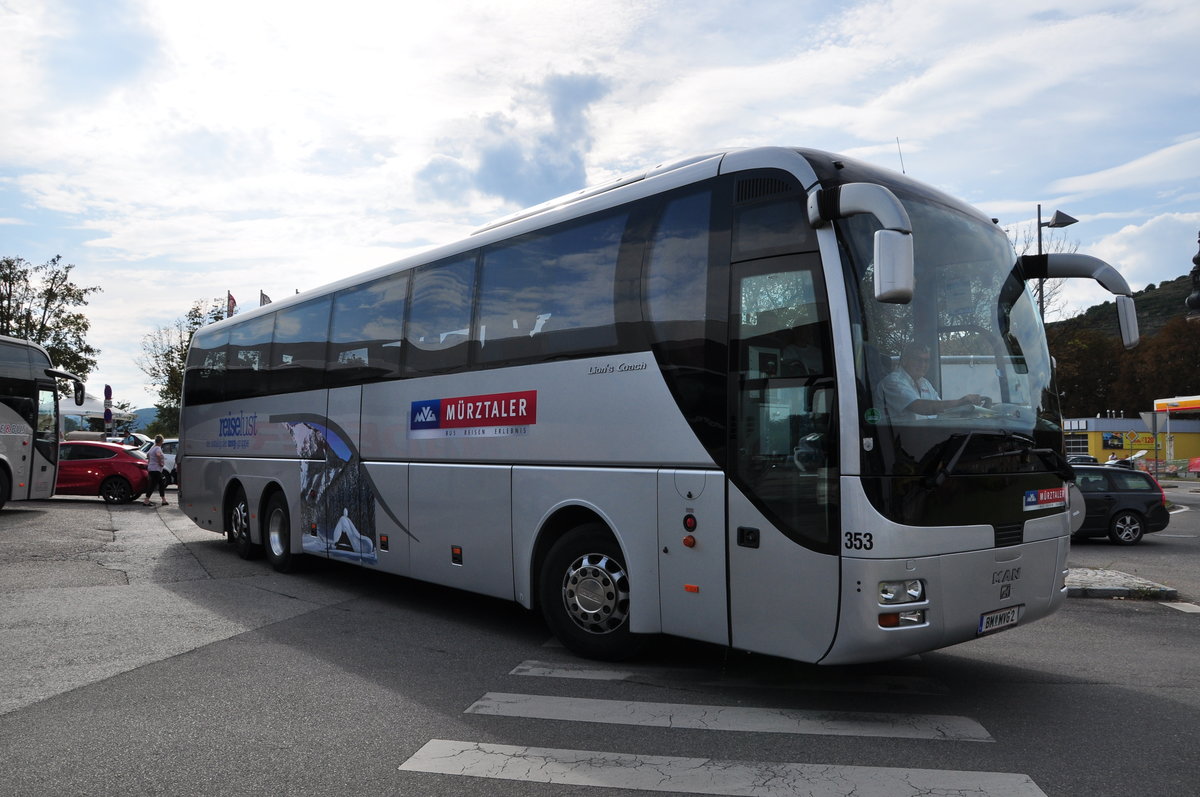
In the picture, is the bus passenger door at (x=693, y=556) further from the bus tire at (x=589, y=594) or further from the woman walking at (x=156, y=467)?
the woman walking at (x=156, y=467)

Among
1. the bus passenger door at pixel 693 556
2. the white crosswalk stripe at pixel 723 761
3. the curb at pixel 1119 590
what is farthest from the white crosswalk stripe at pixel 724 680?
the curb at pixel 1119 590

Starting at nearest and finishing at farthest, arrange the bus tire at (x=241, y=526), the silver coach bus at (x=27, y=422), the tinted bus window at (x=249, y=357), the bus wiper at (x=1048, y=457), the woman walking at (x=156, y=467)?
the bus wiper at (x=1048, y=457) → the tinted bus window at (x=249, y=357) → the bus tire at (x=241, y=526) → the silver coach bus at (x=27, y=422) → the woman walking at (x=156, y=467)

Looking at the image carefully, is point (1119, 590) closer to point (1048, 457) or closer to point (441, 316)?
point (1048, 457)

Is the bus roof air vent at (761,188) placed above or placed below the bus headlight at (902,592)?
above

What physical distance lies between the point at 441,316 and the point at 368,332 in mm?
1668

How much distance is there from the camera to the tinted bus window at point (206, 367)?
13984 mm

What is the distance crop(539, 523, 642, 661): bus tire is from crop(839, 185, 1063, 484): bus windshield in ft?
7.62

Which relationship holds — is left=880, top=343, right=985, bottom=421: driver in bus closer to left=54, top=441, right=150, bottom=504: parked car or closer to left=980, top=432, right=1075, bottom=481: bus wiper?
left=980, top=432, right=1075, bottom=481: bus wiper

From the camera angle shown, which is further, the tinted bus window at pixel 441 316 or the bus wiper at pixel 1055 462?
the tinted bus window at pixel 441 316

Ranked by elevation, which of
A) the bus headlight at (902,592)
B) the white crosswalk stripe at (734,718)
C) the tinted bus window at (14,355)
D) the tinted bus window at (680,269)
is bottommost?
the white crosswalk stripe at (734,718)

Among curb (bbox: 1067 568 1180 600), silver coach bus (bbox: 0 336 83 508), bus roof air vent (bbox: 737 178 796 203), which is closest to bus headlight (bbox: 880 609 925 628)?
bus roof air vent (bbox: 737 178 796 203)

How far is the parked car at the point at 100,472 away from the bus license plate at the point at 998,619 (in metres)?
23.3

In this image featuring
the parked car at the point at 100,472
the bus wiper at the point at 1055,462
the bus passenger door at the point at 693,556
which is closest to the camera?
the bus passenger door at the point at 693,556

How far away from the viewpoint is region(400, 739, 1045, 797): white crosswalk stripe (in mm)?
4246
